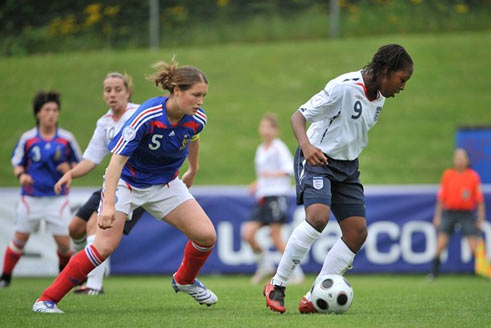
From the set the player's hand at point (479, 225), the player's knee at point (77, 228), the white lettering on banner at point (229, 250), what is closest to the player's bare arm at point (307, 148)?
the player's knee at point (77, 228)

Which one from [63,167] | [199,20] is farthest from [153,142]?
[199,20]

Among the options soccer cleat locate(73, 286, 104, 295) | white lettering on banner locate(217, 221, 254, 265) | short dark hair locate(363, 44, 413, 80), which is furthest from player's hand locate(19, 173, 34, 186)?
short dark hair locate(363, 44, 413, 80)

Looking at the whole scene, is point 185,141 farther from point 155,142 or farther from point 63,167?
point 63,167

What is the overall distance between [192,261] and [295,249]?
979 millimetres

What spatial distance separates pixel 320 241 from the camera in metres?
13.1

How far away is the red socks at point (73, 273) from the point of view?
6.18 m

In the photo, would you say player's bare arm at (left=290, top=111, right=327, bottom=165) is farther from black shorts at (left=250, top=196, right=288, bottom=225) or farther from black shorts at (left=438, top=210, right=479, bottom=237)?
black shorts at (left=438, top=210, right=479, bottom=237)

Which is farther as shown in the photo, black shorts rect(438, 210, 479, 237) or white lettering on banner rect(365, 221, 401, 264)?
white lettering on banner rect(365, 221, 401, 264)

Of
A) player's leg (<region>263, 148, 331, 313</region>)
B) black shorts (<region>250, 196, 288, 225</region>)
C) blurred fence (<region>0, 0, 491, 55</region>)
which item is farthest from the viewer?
blurred fence (<region>0, 0, 491, 55</region>)

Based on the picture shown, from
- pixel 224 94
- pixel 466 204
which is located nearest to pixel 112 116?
pixel 466 204

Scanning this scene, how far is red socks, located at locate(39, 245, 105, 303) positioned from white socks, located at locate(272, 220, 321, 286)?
138 centimetres

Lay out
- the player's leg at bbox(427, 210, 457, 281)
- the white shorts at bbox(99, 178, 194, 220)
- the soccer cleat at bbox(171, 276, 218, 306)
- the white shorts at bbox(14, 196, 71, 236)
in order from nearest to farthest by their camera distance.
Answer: the white shorts at bbox(99, 178, 194, 220)
the soccer cleat at bbox(171, 276, 218, 306)
the white shorts at bbox(14, 196, 71, 236)
the player's leg at bbox(427, 210, 457, 281)

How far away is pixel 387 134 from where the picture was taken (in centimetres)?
2002

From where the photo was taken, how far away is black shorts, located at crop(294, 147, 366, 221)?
6.19 meters
